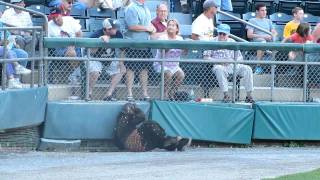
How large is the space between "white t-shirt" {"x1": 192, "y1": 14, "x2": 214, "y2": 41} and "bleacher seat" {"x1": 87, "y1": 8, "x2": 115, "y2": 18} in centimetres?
248

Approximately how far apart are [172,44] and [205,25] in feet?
5.06

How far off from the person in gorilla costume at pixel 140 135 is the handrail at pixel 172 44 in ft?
3.07

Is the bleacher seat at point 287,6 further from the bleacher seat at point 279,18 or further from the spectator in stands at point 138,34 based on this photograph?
the spectator in stands at point 138,34

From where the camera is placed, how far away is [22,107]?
43.4 ft

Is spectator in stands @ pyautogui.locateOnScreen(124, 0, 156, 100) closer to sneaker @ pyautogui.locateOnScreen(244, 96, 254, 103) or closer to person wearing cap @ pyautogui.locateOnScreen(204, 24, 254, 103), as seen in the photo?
person wearing cap @ pyautogui.locateOnScreen(204, 24, 254, 103)

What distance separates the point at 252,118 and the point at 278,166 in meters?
2.27

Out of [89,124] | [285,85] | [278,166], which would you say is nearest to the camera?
[278,166]

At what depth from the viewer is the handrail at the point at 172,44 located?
13.8 meters

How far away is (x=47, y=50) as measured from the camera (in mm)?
13859

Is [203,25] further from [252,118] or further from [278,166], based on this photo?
[278,166]

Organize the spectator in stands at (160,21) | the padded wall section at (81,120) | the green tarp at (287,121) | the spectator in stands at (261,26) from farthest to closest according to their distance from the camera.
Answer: the spectator in stands at (261,26) → the spectator in stands at (160,21) → the green tarp at (287,121) → the padded wall section at (81,120)

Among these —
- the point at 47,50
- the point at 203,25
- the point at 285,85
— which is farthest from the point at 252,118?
the point at 47,50

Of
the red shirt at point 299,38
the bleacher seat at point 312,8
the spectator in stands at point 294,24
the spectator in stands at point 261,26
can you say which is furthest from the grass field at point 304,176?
the bleacher seat at point 312,8

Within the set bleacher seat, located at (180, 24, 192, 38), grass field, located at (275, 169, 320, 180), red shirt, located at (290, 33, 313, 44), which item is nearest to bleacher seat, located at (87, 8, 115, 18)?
bleacher seat, located at (180, 24, 192, 38)
